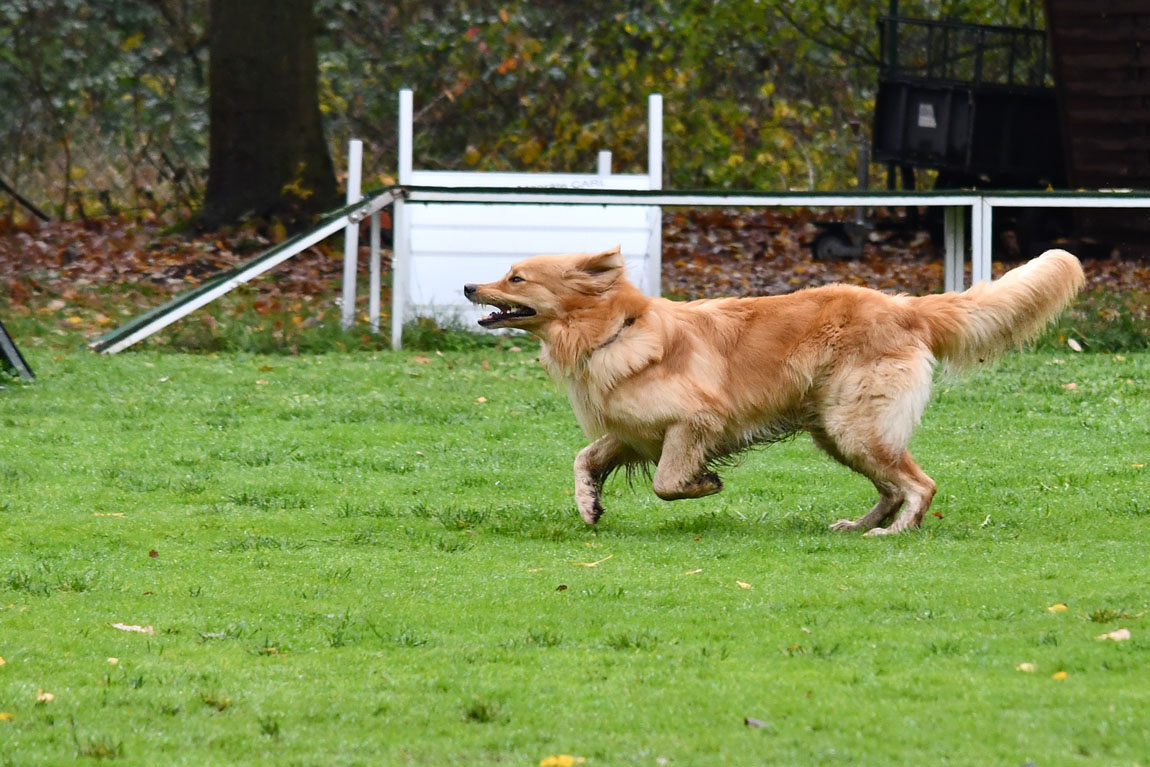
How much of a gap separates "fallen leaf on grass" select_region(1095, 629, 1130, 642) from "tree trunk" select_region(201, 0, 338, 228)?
50.4ft

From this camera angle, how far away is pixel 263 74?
19125 millimetres

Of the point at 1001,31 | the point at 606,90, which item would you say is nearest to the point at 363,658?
the point at 1001,31

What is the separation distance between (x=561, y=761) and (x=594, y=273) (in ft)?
12.5

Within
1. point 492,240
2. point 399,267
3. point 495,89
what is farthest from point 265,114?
point 399,267

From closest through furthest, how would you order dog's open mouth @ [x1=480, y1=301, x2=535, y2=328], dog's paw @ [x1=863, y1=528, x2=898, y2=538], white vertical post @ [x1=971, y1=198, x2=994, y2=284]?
dog's paw @ [x1=863, y1=528, x2=898, y2=538] → dog's open mouth @ [x1=480, y1=301, x2=535, y2=328] → white vertical post @ [x1=971, y1=198, x2=994, y2=284]

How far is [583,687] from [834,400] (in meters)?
2.96

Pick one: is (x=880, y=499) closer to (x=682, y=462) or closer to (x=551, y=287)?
(x=682, y=462)

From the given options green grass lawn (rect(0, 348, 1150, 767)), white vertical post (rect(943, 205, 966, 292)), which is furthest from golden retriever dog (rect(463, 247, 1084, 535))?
white vertical post (rect(943, 205, 966, 292))

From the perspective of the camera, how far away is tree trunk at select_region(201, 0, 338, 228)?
19.1 metres

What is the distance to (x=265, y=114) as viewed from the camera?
19203 mm

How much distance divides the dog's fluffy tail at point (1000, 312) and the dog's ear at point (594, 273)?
1.47 metres

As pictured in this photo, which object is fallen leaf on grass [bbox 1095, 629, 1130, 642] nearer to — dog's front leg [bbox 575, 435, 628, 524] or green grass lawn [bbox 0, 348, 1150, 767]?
green grass lawn [bbox 0, 348, 1150, 767]

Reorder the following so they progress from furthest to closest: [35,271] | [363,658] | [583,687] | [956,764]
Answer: [35,271] < [363,658] < [583,687] < [956,764]

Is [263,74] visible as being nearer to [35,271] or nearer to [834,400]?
[35,271]
